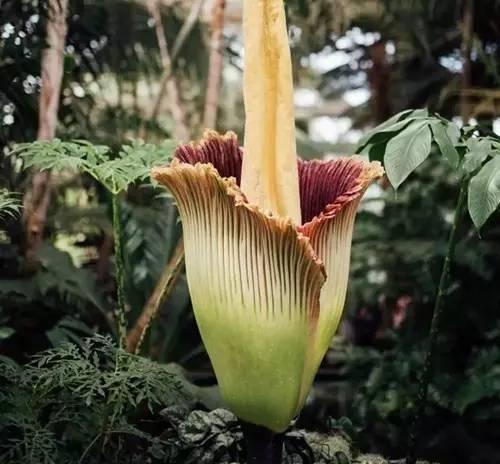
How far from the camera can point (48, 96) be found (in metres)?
1.94

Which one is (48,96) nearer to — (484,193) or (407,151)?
(407,151)

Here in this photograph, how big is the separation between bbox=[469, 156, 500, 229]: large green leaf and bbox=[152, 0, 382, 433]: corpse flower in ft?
0.46

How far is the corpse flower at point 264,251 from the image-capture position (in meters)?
0.95

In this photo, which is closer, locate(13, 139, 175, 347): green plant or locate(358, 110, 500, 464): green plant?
locate(358, 110, 500, 464): green plant

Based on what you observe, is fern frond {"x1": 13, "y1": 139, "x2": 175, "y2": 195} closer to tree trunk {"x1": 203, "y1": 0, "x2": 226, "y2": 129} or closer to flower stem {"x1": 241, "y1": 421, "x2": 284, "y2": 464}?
flower stem {"x1": 241, "y1": 421, "x2": 284, "y2": 464}

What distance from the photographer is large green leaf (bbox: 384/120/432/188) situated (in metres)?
1.08

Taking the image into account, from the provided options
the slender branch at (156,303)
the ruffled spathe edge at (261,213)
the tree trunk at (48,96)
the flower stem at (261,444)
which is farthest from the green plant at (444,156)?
the tree trunk at (48,96)

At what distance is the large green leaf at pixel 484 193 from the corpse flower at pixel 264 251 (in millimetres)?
140

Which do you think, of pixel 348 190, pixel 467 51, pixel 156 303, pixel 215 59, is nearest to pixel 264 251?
pixel 348 190

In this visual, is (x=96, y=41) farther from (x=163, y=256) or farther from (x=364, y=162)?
(x=364, y=162)

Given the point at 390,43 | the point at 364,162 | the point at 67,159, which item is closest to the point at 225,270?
the point at 364,162

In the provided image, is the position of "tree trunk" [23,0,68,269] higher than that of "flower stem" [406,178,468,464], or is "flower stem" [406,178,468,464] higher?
"tree trunk" [23,0,68,269]

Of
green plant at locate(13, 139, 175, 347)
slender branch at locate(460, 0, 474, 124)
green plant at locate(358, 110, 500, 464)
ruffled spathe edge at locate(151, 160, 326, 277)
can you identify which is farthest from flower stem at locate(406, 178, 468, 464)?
slender branch at locate(460, 0, 474, 124)

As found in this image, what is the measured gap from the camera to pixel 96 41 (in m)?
2.54
